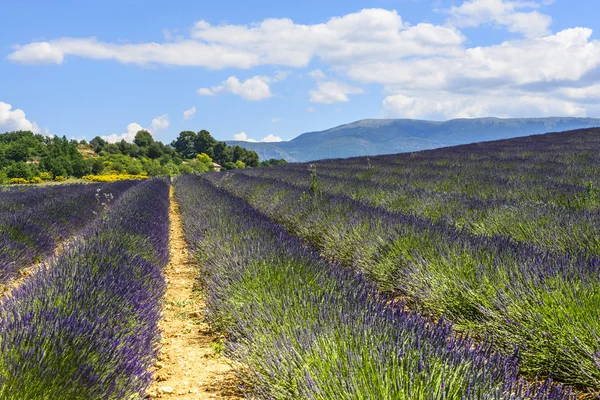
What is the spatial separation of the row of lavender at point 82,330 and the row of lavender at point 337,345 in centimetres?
52

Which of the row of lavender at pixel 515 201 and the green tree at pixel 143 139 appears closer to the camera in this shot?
the row of lavender at pixel 515 201

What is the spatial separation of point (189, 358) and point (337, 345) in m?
1.57

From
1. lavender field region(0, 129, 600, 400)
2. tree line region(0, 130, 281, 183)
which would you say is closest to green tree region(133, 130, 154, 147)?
tree line region(0, 130, 281, 183)

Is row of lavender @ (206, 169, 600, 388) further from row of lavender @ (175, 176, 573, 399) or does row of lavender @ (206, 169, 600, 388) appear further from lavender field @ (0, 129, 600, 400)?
row of lavender @ (175, 176, 573, 399)

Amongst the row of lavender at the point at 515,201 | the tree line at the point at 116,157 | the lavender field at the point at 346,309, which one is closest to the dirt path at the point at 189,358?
the lavender field at the point at 346,309

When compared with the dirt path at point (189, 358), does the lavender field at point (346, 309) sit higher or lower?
higher

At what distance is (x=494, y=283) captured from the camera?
277 centimetres

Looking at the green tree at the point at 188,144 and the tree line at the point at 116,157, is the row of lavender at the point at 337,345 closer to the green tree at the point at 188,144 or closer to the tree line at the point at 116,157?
the tree line at the point at 116,157

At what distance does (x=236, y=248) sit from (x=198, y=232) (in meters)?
2.31

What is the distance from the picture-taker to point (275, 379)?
1852mm

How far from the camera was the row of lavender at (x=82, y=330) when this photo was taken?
163cm

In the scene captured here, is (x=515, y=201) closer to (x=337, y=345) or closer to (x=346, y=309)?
(x=346, y=309)

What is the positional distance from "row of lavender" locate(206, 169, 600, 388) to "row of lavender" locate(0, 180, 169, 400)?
73.9 inches

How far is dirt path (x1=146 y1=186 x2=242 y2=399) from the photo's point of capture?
240 centimetres
